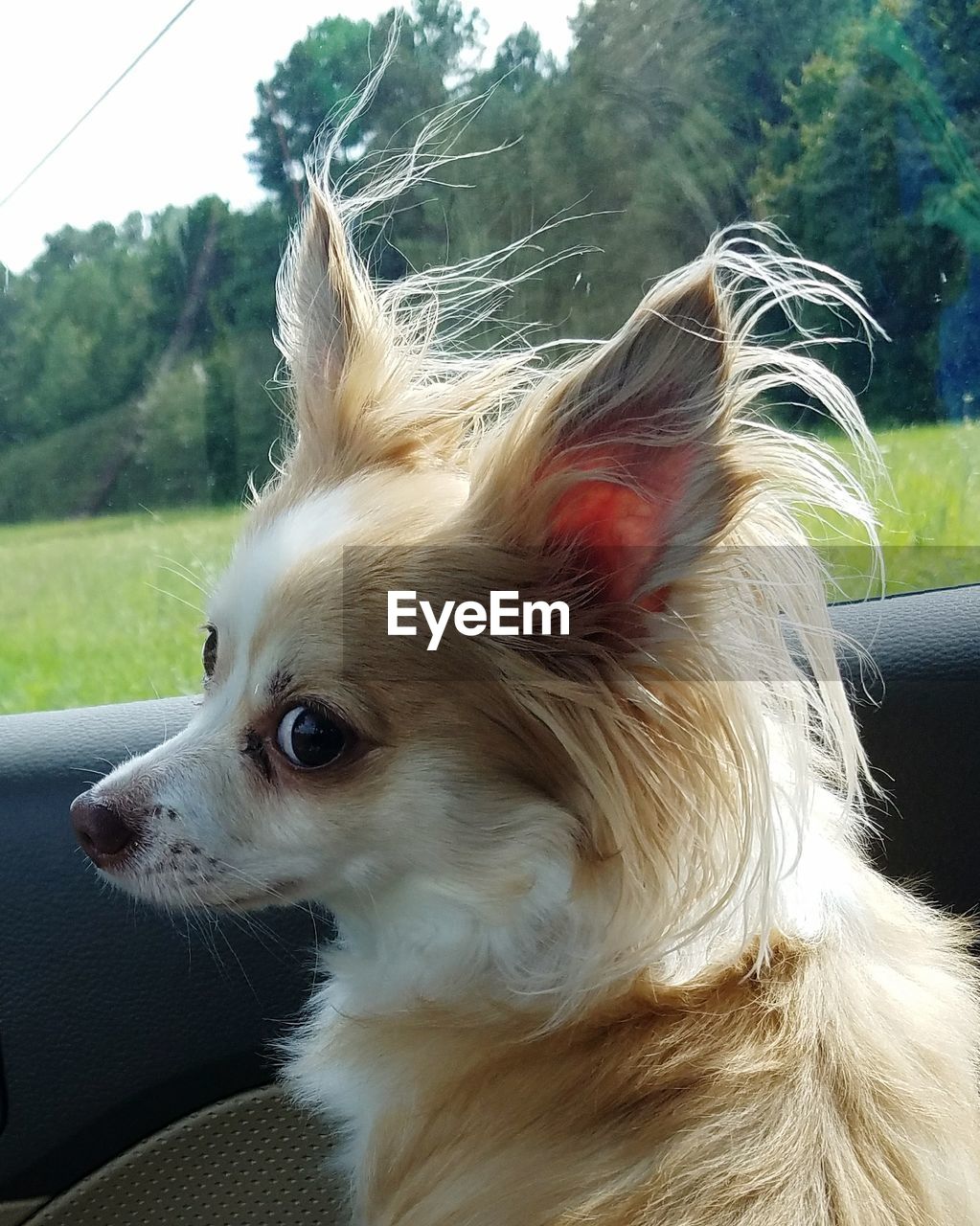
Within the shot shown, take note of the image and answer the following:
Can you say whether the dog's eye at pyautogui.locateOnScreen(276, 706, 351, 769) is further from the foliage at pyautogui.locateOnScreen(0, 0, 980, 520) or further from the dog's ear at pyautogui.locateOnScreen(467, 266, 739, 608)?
the foliage at pyautogui.locateOnScreen(0, 0, 980, 520)

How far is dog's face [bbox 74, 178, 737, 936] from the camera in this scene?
55.9 inches

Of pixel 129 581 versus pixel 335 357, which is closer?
pixel 335 357

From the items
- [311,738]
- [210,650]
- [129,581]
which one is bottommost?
[311,738]

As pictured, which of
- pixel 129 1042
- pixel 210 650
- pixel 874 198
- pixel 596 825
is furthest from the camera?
pixel 874 198

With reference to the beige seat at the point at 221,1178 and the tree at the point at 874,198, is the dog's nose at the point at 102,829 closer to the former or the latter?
the beige seat at the point at 221,1178

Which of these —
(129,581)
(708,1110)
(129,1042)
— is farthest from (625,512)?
(129,581)

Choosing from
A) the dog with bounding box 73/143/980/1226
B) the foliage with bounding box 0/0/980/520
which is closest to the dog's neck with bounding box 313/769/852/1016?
the dog with bounding box 73/143/980/1226

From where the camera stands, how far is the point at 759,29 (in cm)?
212

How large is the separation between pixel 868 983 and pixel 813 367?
739 mm

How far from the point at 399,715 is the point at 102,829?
1.39 ft

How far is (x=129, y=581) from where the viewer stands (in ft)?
7.57

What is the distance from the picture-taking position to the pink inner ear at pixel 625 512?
127 cm

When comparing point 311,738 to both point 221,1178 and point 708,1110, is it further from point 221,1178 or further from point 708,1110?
point 221,1178

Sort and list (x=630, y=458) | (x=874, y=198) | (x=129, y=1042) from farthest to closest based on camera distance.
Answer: (x=874, y=198) < (x=129, y=1042) < (x=630, y=458)
